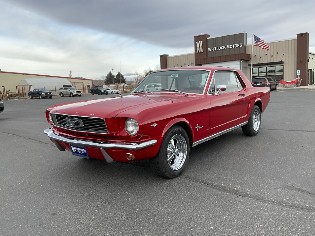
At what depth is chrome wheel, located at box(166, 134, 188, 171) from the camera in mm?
4255

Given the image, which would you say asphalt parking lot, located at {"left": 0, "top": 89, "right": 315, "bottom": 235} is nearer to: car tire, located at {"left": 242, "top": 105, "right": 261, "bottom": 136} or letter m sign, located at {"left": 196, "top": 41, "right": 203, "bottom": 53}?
car tire, located at {"left": 242, "top": 105, "right": 261, "bottom": 136}

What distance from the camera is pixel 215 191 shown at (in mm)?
3750

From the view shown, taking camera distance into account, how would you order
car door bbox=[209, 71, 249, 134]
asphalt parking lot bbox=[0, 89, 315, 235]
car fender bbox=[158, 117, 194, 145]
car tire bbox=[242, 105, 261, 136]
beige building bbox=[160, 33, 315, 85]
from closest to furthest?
asphalt parking lot bbox=[0, 89, 315, 235]
car fender bbox=[158, 117, 194, 145]
car door bbox=[209, 71, 249, 134]
car tire bbox=[242, 105, 261, 136]
beige building bbox=[160, 33, 315, 85]

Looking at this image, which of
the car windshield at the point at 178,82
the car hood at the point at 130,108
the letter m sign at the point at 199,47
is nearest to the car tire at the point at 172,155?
the car hood at the point at 130,108

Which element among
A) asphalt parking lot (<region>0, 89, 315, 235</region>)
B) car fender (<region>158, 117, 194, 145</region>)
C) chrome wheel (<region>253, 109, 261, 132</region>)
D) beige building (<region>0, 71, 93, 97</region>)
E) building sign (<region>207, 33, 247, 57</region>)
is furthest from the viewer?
beige building (<region>0, 71, 93, 97</region>)

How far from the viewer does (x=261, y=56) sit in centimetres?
4072

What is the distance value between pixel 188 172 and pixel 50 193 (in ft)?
6.51

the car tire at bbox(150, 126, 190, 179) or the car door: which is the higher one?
the car door

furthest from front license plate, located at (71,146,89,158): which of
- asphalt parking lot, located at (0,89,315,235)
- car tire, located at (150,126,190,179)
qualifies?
car tire, located at (150,126,190,179)

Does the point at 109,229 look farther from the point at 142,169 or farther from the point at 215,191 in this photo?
the point at 142,169

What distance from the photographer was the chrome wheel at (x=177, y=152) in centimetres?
426

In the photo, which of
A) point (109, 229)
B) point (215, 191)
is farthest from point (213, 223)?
point (109, 229)

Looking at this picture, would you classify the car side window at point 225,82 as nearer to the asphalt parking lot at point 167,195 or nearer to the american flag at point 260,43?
the asphalt parking lot at point 167,195

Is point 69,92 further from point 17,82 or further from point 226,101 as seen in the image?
point 226,101
